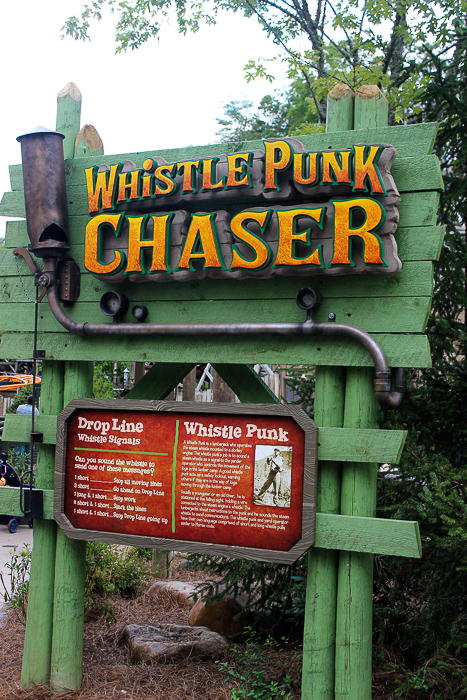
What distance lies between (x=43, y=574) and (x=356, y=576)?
82.2 inches

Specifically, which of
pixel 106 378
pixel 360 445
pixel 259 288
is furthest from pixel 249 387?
pixel 106 378

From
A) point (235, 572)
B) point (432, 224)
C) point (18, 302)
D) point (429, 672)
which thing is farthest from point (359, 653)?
point (18, 302)

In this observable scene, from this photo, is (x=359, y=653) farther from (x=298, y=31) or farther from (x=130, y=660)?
(x=298, y=31)

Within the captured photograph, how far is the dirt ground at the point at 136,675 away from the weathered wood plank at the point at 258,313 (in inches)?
90.6

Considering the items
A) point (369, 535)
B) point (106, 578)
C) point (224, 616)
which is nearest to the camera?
point (369, 535)

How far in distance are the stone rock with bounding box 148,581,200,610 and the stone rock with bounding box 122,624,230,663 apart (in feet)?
3.07

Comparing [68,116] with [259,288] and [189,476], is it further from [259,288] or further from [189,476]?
[189,476]

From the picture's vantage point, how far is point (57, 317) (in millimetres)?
4141

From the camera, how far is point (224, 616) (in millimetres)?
5215

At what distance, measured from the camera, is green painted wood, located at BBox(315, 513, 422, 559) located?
3340 mm

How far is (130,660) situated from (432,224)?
368 cm

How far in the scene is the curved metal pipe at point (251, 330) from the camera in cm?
339

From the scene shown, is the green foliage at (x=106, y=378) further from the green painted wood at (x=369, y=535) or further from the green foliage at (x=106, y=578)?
the green painted wood at (x=369, y=535)

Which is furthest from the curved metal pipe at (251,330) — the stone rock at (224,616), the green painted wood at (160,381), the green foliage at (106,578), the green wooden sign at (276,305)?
the green foliage at (106,578)
